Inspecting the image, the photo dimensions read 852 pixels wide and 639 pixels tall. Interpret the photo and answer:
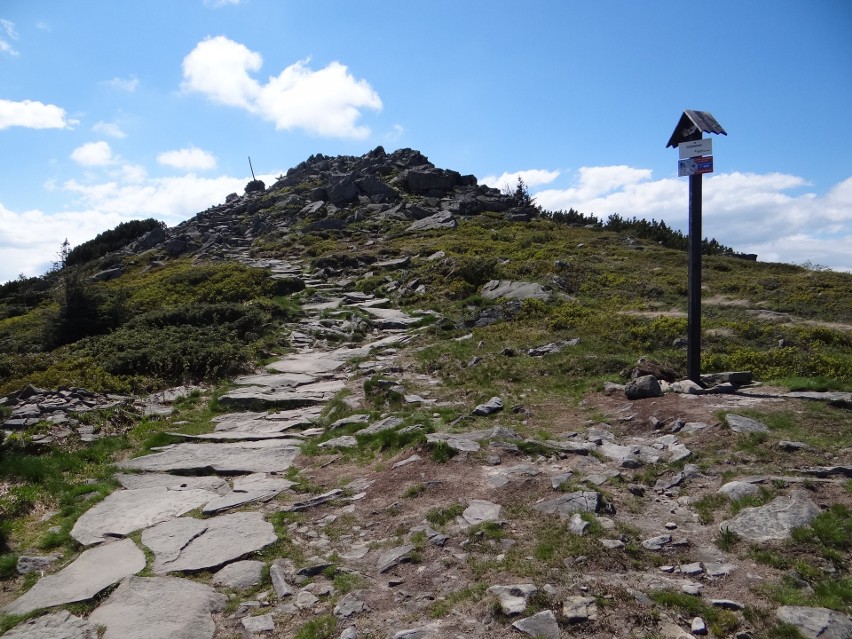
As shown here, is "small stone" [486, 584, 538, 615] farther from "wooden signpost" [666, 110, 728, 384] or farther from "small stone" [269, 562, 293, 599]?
"wooden signpost" [666, 110, 728, 384]

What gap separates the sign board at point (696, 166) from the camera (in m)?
10.5

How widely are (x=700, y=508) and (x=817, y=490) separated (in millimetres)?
1215

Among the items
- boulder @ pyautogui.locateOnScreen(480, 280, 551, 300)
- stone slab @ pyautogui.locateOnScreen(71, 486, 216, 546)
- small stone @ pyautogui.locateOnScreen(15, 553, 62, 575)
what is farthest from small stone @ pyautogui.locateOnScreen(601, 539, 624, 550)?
boulder @ pyautogui.locateOnScreen(480, 280, 551, 300)

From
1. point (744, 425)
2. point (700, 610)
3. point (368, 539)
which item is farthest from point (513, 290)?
point (700, 610)

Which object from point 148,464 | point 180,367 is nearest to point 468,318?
point 180,367

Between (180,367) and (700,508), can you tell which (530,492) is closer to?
(700,508)


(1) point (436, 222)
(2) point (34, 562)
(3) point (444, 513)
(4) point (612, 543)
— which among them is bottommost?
(2) point (34, 562)

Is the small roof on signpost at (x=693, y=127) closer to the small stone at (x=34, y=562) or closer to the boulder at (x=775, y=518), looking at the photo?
the boulder at (x=775, y=518)

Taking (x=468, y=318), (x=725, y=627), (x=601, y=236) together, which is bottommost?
(x=725, y=627)

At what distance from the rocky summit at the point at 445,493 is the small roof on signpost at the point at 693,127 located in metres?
4.60

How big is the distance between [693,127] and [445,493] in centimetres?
844

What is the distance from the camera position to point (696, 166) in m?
10.6

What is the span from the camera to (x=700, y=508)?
6023 mm

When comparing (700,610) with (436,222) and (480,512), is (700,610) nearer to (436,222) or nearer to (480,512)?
(480,512)
